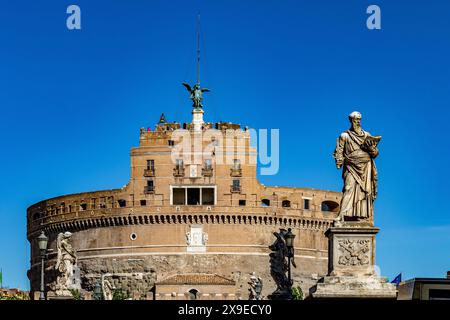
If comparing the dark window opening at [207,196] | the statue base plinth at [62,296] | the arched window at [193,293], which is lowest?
the arched window at [193,293]

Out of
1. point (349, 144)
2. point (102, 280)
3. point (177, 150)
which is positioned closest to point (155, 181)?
point (177, 150)

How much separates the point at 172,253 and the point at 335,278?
10110cm

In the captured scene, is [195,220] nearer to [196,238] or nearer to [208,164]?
[196,238]

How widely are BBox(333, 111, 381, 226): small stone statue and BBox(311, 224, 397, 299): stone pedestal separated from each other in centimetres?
38

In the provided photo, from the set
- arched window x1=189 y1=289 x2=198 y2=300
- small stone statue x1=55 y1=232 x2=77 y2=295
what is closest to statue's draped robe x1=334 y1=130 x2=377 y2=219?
small stone statue x1=55 y1=232 x2=77 y2=295

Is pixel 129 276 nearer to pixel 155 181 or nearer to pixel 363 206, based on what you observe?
pixel 155 181

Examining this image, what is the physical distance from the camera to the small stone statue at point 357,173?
18031mm

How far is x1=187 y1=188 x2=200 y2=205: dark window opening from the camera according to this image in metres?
121

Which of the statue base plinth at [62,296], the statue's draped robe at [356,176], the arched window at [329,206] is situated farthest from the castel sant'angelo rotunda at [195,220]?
the statue's draped robe at [356,176]

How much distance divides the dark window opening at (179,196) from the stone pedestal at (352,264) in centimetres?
10328

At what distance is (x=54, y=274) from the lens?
404ft

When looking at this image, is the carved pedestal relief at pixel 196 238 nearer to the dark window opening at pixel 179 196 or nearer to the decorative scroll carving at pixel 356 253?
the dark window opening at pixel 179 196

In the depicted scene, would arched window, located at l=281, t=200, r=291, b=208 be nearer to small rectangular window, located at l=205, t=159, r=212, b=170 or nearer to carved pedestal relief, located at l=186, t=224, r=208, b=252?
small rectangular window, located at l=205, t=159, r=212, b=170

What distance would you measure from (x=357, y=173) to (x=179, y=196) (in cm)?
10365
